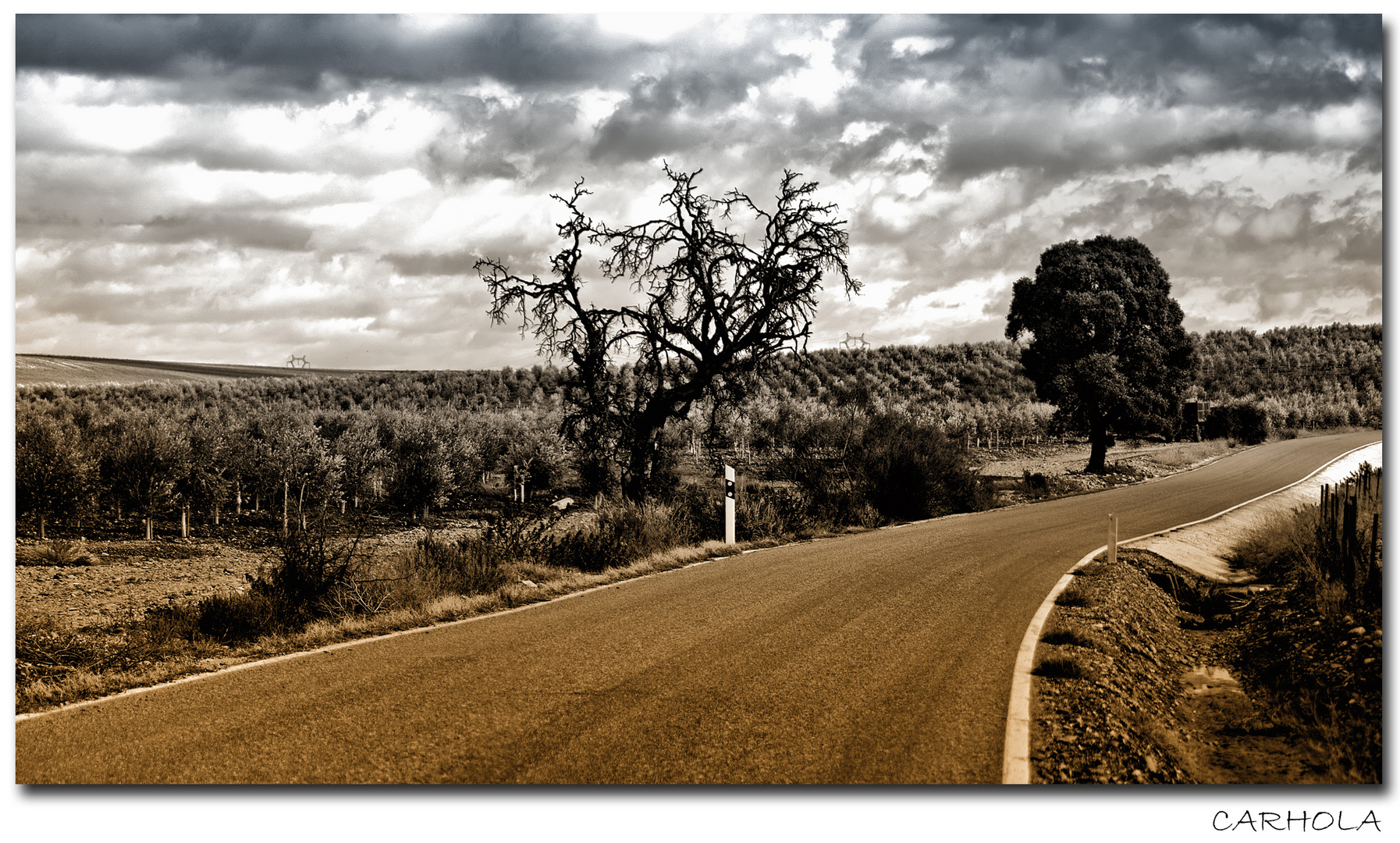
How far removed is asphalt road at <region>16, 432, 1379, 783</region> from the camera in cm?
449

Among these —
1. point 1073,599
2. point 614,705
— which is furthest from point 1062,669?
point 614,705

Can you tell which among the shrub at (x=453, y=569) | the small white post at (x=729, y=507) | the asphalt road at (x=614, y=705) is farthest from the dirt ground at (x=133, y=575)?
the small white post at (x=729, y=507)

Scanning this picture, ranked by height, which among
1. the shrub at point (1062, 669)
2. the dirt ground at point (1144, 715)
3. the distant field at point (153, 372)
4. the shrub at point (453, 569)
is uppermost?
the distant field at point (153, 372)

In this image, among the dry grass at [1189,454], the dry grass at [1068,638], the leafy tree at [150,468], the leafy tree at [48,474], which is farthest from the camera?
the dry grass at [1189,454]

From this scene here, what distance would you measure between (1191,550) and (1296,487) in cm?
1495

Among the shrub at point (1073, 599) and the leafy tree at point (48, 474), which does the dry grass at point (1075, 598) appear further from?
the leafy tree at point (48, 474)

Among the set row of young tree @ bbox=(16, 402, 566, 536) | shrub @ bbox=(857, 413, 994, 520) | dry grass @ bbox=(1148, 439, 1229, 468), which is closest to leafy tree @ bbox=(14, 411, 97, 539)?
row of young tree @ bbox=(16, 402, 566, 536)

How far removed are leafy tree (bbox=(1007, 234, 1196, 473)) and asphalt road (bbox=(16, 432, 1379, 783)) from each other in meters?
24.3

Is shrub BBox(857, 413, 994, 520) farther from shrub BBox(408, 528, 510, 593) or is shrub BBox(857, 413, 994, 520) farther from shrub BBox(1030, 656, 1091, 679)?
shrub BBox(1030, 656, 1091, 679)

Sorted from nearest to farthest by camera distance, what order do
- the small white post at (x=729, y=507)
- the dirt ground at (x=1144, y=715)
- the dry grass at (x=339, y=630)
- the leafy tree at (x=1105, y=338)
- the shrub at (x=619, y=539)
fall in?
the dirt ground at (x=1144, y=715) → the dry grass at (x=339, y=630) → the shrub at (x=619, y=539) → the small white post at (x=729, y=507) → the leafy tree at (x=1105, y=338)

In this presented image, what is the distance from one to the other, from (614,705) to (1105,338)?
30672 mm

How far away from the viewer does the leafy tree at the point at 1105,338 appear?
30875 millimetres

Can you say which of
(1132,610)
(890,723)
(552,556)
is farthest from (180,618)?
(1132,610)

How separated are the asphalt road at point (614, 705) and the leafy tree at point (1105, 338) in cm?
2427
